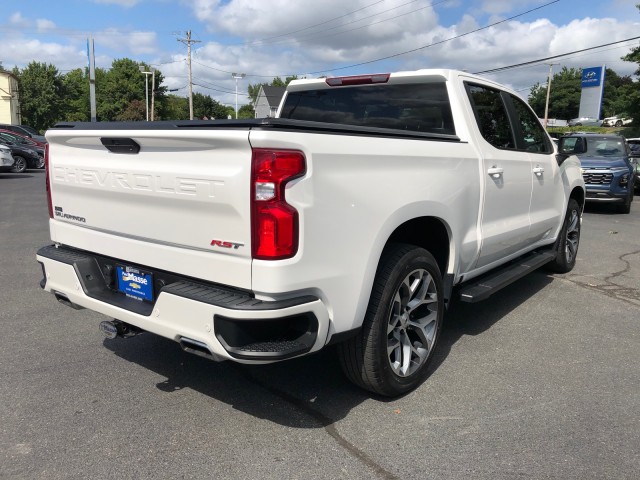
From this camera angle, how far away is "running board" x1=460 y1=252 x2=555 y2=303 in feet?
13.2

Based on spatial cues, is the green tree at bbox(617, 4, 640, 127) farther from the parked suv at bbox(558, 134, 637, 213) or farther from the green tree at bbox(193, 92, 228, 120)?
the green tree at bbox(193, 92, 228, 120)

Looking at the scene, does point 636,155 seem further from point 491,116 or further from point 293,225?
point 293,225

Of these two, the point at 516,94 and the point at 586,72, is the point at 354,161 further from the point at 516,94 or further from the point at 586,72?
the point at 586,72

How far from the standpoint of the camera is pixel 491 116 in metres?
4.53

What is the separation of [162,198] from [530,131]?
3798 millimetres

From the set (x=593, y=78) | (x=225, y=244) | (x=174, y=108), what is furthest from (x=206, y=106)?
(x=225, y=244)

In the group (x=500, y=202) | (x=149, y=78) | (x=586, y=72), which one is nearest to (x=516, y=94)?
(x=500, y=202)

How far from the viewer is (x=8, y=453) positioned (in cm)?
281

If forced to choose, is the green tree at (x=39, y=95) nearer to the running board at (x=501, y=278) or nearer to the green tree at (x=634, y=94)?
the green tree at (x=634, y=94)

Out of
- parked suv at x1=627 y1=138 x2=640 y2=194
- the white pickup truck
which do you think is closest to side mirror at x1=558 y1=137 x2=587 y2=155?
the white pickup truck

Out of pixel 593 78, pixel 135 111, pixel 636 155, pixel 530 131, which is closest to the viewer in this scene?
pixel 530 131

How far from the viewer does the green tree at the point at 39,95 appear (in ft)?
186

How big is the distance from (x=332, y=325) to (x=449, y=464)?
0.91 m

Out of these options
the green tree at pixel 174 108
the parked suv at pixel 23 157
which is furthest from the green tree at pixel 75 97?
the parked suv at pixel 23 157
